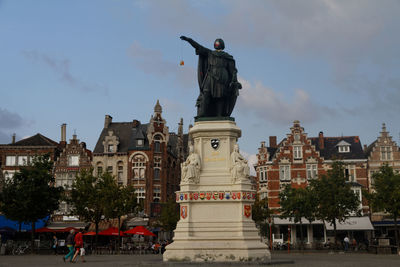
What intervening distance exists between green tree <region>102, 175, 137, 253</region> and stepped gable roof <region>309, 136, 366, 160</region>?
26.3 metres

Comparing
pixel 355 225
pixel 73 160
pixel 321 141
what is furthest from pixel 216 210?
pixel 73 160

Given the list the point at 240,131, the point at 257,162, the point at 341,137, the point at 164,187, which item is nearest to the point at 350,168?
the point at 341,137

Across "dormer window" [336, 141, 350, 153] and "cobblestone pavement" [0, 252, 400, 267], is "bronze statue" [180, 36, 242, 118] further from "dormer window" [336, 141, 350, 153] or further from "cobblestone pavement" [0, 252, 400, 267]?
"dormer window" [336, 141, 350, 153]

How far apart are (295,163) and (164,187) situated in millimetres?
16303

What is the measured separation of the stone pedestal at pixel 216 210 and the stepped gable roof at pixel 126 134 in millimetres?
38623

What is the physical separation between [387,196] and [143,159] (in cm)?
2954

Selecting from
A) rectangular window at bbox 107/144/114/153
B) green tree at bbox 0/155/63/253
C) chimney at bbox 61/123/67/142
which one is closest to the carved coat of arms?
green tree at bbox 0/155/63/253

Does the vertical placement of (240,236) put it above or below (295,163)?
below

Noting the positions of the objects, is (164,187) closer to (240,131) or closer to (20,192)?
(20,192)

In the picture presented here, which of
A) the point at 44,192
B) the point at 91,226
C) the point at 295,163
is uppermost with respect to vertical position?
the point at 295,163

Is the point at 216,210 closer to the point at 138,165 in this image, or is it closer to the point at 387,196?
the point at 387,196

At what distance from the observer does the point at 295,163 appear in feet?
190

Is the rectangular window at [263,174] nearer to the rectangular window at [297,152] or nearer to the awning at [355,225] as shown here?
the rectangular window at [297,152]

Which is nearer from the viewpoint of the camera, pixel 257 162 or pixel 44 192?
pixel 44 192
